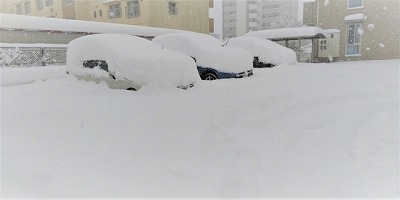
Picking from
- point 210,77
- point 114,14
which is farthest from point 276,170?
point 114,14

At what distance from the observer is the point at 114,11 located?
24797 millimetres

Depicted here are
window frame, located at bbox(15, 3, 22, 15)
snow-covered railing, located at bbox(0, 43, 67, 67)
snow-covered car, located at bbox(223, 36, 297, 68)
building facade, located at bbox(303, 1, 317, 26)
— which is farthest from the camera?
window frame, located at bbox(15, 3, 22, 15)

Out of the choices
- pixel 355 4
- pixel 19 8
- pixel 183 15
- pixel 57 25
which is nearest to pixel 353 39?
pixel 355 4

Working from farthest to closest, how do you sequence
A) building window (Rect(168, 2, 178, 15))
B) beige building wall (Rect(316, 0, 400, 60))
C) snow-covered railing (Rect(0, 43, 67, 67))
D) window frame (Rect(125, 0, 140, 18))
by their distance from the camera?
1. building window (Rect(168, 2, 178, 15))
2. window frame (Rect(125, 0, 140, 18))
3. beige building wall (Rect(316, 0, 400, 60))
4. snow-covered railing (Rect(0, 43, 67, 67))

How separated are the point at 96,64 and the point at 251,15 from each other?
→ 263ft

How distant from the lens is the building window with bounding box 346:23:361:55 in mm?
19953

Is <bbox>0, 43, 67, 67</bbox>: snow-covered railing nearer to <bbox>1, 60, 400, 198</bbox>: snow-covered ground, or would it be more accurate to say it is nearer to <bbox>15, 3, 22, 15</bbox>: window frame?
<bbox>1, 60, 400, 198</bbox>: snow-covered ground

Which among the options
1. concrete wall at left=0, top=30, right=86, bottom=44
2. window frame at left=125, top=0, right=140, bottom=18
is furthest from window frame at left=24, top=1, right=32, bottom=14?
concrete wall at left=0, top=30, right=86, bottom=44

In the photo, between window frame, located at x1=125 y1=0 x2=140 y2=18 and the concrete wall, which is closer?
the concrete wall

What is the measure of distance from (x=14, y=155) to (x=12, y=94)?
8.23 ft

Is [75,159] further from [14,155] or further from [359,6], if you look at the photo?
[359,6]

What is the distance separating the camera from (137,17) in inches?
899

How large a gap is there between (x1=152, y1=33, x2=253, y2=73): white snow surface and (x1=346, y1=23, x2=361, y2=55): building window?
46.7ft

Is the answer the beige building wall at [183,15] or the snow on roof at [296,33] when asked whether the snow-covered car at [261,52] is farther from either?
the beige building wall at [183,15]
